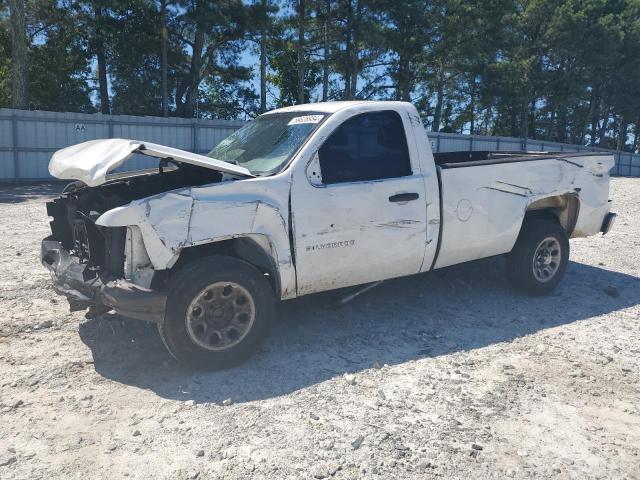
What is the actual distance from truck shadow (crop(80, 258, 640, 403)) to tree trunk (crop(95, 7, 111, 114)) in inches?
994

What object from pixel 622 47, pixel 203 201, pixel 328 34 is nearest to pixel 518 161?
pixel 203 201

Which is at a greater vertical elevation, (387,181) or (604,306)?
(387,181)

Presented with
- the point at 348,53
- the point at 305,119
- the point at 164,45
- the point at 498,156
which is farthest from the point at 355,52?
the point at 305,119

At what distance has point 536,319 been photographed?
537cm

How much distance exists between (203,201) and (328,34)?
94.0 ft

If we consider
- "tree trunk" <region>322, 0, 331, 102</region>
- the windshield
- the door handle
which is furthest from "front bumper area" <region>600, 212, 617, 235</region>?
"tree trunk" <region>322, 0, 331, 102</region>

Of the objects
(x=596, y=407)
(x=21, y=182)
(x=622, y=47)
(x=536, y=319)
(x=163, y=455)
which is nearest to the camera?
(x=163, y=455)

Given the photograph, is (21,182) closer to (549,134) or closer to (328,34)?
(328,34)

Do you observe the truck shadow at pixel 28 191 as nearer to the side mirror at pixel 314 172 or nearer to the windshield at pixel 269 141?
the windshield at pixel 269 141

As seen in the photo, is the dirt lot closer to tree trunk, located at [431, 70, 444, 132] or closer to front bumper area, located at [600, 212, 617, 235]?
front bumper area, located at [600, 212, 617, 235]

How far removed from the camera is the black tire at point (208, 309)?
3826 millimetres

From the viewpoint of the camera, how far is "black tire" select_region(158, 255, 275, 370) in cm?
383

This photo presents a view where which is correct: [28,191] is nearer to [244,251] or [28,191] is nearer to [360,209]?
[244,251]

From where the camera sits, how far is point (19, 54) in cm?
2092
